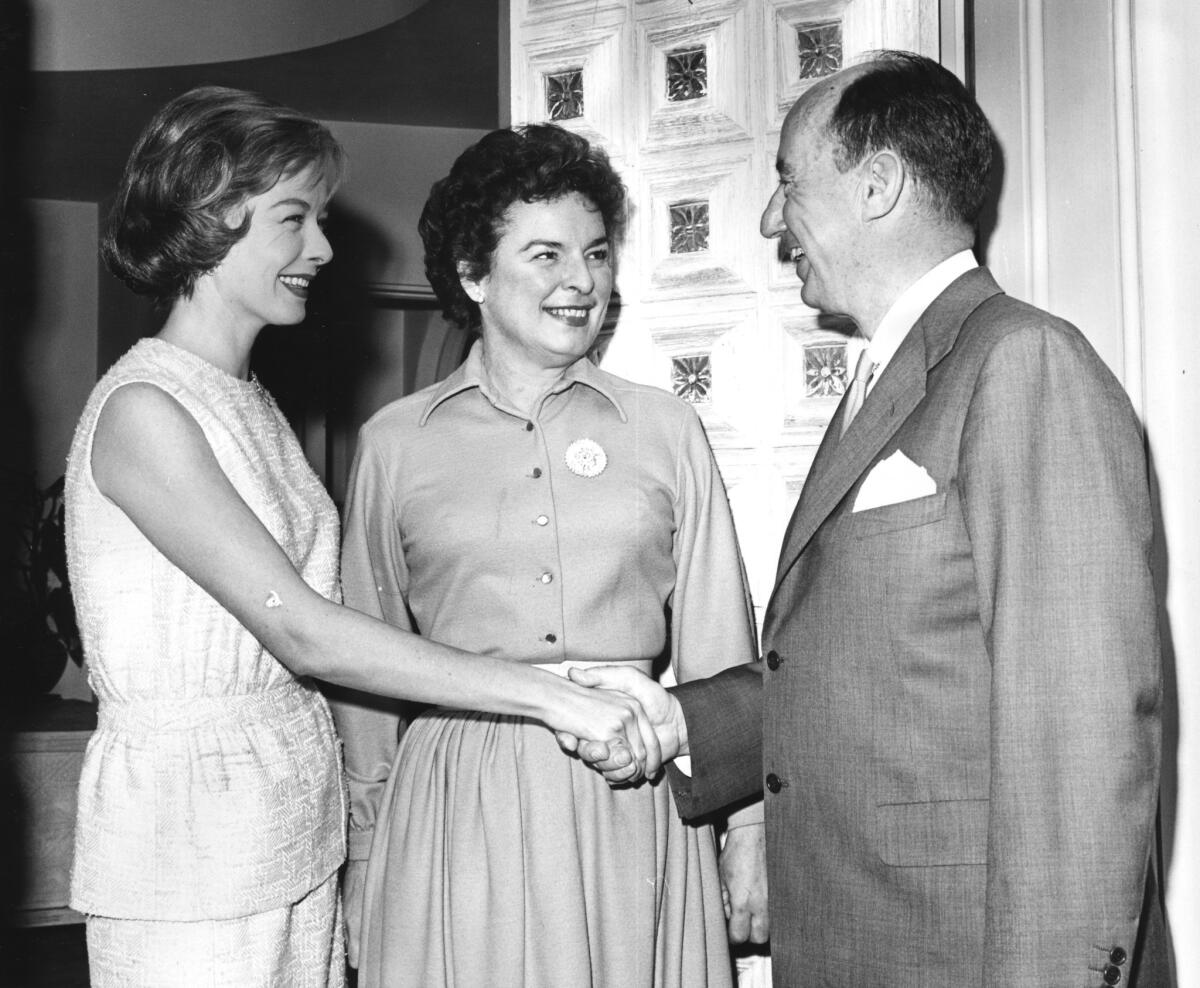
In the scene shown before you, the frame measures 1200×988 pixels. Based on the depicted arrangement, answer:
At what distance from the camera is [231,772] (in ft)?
5.99

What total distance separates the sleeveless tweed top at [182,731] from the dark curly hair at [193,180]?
153 millimetres

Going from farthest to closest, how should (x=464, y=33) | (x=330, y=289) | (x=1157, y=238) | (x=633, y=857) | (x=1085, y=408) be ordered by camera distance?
(x=330, y=289), (x=464, y=33), (x=1157, y=238), (x=633, y=857), (x=1085, y=408)

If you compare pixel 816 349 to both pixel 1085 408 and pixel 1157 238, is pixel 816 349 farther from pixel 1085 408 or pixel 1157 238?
pixel 1085 408

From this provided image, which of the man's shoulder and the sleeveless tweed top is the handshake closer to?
the sleeveless tweed top

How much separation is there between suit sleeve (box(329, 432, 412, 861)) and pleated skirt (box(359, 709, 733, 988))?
138 millimetres

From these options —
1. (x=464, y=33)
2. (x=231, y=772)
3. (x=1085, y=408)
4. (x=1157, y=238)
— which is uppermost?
(x=464, y=33)

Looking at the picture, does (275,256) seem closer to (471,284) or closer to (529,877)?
(471,284)

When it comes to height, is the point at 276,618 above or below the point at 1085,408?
below

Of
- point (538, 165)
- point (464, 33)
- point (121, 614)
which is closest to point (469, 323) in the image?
point (538, 165)

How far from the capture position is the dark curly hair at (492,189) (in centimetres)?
227

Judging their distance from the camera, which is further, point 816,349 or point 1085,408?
point 816,349

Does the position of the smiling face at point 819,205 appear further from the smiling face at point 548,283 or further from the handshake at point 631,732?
the handshake at point 631,732

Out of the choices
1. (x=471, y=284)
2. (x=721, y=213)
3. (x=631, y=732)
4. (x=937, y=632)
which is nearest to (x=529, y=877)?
(x=631, y=732)

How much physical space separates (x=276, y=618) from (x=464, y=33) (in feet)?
12.7
